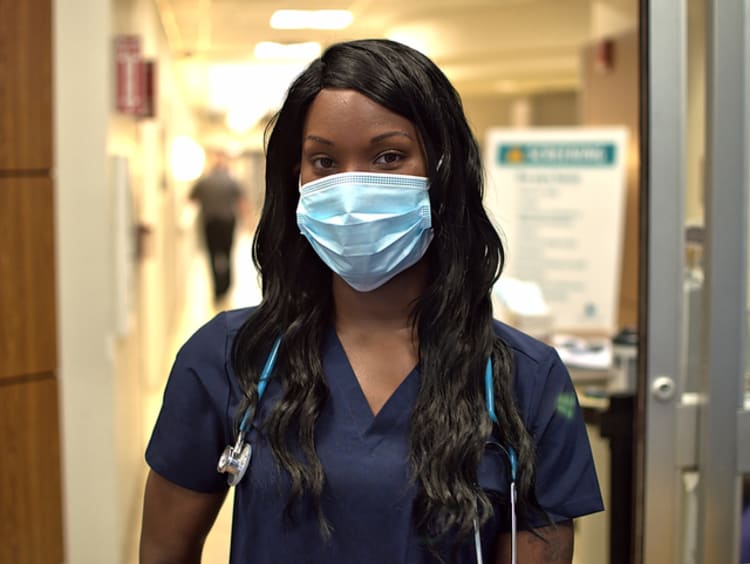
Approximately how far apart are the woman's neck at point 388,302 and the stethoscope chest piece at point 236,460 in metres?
0.22

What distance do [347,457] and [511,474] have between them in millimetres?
207

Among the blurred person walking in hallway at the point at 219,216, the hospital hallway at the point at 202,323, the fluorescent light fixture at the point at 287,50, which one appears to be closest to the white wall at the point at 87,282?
the hospital hallway at the point at 202,323

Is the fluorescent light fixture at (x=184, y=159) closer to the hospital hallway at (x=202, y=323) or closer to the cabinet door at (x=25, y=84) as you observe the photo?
the hospital hallway at (x=202, y=323)

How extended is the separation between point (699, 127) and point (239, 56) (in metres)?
1.76

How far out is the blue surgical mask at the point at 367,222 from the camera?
1.10 meters

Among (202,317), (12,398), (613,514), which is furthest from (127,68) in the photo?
(202,317)

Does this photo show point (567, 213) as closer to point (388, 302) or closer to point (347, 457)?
point (388, 302)

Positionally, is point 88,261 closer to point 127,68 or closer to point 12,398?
point 12,398

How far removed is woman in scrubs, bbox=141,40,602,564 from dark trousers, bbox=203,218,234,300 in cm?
576

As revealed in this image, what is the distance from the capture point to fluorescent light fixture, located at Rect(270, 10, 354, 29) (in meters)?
2.12

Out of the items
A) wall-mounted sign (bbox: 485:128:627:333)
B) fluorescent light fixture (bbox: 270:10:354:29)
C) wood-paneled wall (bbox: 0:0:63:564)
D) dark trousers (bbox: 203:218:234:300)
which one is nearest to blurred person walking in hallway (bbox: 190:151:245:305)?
dark trousers (bbox: 203:218:234:300)

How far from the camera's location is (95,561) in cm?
256

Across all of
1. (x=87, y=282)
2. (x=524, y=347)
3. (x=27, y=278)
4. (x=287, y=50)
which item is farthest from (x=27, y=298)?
(x=524, y=347)

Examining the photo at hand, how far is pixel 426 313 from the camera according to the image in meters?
1.16
